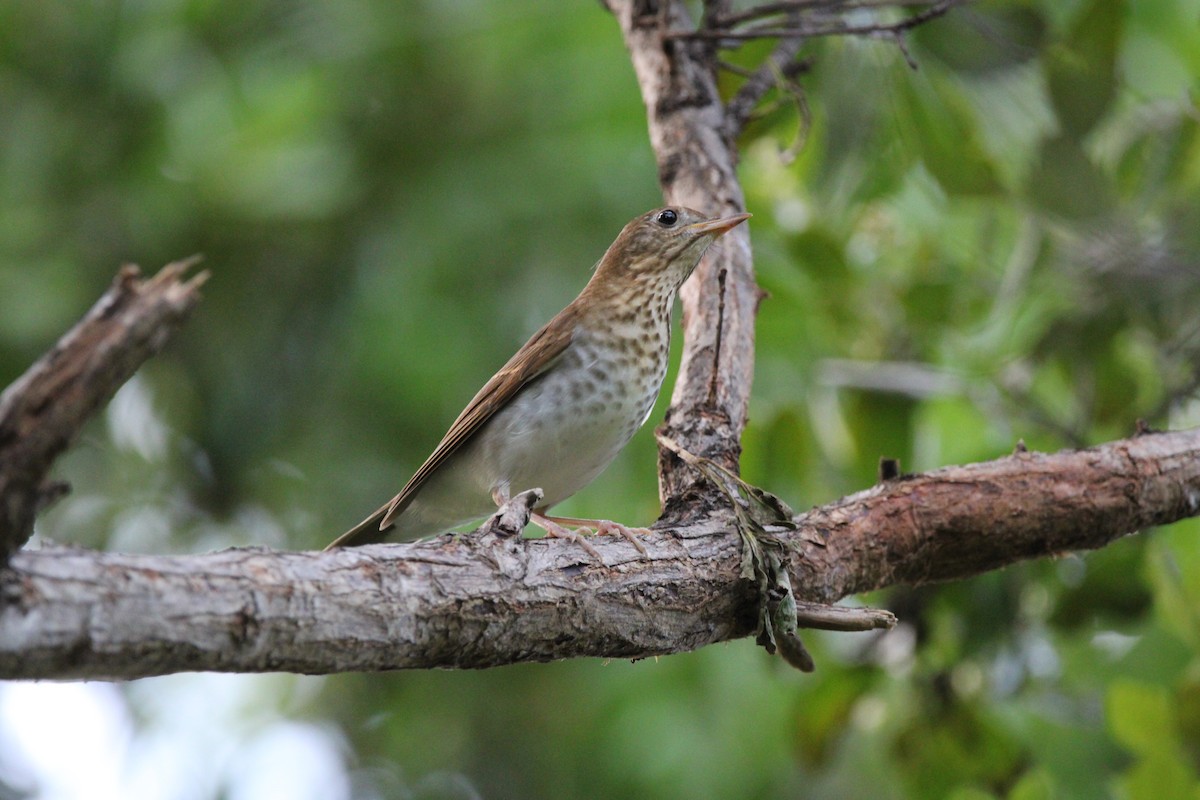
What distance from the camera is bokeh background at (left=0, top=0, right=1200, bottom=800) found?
4.57 metres

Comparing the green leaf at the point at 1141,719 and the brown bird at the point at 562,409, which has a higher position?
the brown bird at the point at 562,409

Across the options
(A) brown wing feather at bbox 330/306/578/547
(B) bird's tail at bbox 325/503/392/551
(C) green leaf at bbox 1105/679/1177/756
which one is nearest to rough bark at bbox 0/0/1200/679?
(A) brown wing feather at bbox 330/306/578/547

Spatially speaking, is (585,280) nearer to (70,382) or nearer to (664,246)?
(664,246)

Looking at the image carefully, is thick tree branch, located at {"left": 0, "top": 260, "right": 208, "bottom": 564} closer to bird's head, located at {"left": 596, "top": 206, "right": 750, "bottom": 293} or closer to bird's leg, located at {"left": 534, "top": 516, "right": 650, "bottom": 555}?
bird's leg, located at {"left": 534, "top": 516, "right": 650, "bottom": 555}

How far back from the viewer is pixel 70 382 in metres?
1.80

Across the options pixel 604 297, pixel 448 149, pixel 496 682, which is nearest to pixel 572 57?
pixel 448 149

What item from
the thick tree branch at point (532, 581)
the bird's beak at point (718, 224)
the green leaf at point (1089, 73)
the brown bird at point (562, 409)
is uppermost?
the green leaf at point (1089, 73)

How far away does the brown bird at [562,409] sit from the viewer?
4203 millimetres

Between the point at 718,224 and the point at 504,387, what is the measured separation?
1.00 metres

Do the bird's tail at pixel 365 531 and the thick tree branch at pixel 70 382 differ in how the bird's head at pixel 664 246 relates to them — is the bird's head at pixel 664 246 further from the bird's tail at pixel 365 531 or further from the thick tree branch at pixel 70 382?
the thick tree branch at pixel 70 382

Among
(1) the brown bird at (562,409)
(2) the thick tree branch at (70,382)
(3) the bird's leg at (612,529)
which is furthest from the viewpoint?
(1) the brown bird at (562,409)

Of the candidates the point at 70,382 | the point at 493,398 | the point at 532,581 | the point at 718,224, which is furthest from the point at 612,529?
the point at 70,382

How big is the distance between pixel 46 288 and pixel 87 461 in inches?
68.9

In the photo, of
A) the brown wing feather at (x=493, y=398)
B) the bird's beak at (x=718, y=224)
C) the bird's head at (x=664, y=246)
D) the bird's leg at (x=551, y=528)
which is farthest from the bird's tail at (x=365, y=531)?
the bird's beak at (x=718, y=224)
